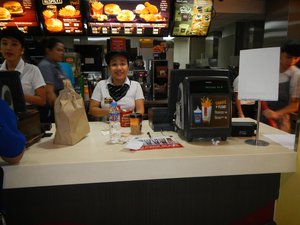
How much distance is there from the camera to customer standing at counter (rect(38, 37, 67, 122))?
9.50 ft

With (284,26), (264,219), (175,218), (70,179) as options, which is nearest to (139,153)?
(70,179)

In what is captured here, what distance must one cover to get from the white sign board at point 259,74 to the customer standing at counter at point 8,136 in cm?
121

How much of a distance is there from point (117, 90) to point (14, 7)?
2501 mm

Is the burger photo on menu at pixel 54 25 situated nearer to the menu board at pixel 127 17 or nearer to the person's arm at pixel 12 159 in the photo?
the menu board at pixel 127 17

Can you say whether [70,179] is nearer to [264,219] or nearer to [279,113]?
[264,219]

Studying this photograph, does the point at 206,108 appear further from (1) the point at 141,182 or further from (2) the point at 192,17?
(2) the point at 192,17

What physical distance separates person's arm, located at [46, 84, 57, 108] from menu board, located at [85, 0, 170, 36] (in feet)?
4.73

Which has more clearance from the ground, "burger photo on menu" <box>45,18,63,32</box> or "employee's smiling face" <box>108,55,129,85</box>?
"burger photo on menu" <box>45,18,63,32</box>

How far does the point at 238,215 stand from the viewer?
1.65m

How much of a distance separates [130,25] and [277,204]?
3.24m

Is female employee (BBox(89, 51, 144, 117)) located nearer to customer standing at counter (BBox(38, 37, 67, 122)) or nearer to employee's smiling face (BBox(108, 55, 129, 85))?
employee's smiling face (BBox(108, 55, 129, 85))

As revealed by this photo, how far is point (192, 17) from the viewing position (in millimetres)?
4215

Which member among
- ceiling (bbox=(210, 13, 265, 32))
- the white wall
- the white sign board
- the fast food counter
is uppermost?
ceiling (bbox=(210, 13, 265, 32))

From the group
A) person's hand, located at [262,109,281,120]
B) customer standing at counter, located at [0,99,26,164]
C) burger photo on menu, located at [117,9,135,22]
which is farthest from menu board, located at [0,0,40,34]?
person's hand, located at [262,109,281,120]
